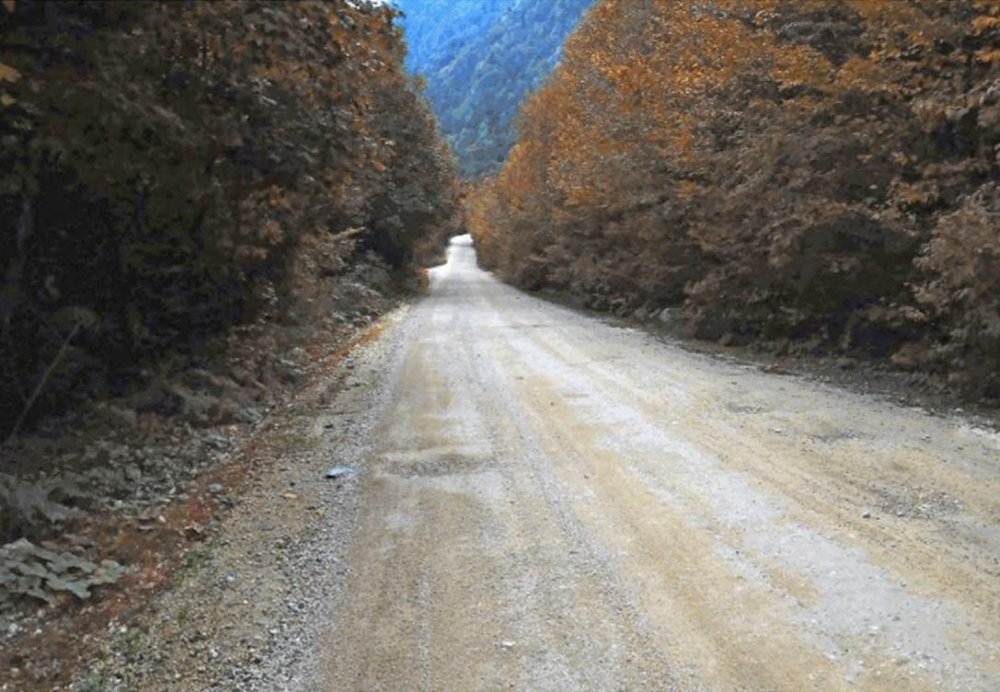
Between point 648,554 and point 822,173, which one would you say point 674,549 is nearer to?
point 648,554

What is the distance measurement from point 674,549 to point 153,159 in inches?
212

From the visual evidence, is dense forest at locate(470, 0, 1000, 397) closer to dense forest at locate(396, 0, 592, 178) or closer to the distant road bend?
the distant road bend

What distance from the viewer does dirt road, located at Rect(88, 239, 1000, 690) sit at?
3.65m

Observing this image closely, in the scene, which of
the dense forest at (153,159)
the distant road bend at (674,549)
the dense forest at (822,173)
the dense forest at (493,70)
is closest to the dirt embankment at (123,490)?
the dense forest at (153,159)

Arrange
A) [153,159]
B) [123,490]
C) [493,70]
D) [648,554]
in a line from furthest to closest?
[493,70] < [153,159] < [123,490] < [648,554]

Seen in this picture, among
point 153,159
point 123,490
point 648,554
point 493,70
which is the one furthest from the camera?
point 493,70

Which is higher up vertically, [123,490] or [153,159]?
[153,159]

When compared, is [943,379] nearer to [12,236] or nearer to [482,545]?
[482,545]

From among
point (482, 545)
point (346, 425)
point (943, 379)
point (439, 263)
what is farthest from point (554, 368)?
point (439, 263)

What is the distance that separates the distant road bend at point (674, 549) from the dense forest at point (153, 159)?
2.79 meters

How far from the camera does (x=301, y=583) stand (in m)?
4.65

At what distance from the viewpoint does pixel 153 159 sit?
6914 millimetres

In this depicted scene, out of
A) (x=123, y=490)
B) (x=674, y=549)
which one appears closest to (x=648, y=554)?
(x=674, y=549)

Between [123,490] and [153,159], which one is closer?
[123,490]
